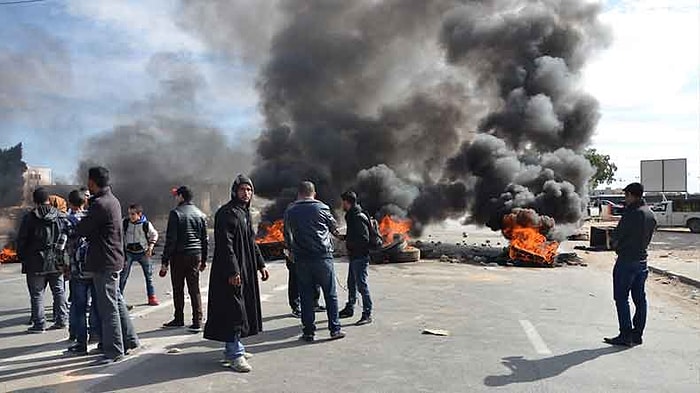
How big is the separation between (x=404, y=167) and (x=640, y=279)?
74.7 feet

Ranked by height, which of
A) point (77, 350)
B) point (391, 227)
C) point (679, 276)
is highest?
point (391, 227)

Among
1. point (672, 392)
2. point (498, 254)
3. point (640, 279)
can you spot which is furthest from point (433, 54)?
point (672, 392)

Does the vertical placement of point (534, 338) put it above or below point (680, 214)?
below

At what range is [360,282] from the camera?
7727 mm

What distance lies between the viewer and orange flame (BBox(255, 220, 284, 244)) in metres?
18.7

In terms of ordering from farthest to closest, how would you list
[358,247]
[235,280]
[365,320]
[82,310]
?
1. [358,247]
2. [365,320]
3. [82,310]
4. [235,280]

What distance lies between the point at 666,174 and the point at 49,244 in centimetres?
4343

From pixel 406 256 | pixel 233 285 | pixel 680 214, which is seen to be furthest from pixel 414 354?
pixel 680 214

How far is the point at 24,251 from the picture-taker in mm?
7125

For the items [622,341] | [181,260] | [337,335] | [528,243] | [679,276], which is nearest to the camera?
[622,341]

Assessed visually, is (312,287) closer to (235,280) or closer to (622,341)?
(235,280)

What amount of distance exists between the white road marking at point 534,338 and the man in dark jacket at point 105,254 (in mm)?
4100

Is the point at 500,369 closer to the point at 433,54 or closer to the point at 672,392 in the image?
the point at 672,392

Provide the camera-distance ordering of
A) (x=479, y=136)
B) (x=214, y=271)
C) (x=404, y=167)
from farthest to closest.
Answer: (x=404, y=167)
(x=479, y=136)
(x=214, y=271)
